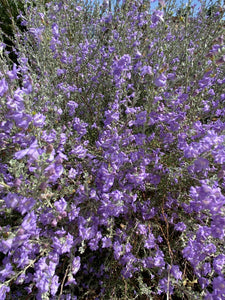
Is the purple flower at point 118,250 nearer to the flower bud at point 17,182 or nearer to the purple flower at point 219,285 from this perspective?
the purple flower at point 219,285

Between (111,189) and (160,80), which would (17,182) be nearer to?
(111,189)

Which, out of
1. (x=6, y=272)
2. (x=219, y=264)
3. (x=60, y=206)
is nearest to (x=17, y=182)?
(x=60, y=206)

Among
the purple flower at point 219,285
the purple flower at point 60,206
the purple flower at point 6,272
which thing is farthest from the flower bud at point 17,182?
the purple flower at point 219,285

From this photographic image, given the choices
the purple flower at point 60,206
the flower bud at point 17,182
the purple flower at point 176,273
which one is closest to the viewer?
the flower bud at point 17,182

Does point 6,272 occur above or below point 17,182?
below

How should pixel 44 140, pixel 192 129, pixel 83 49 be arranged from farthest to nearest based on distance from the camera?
pixel 83 49
pixel 192 129
pixel 44 140

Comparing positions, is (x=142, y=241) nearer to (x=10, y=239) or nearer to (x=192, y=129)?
(x=192, y=129)

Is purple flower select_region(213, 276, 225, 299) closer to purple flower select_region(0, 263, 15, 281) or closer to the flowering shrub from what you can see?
the flowering shrub

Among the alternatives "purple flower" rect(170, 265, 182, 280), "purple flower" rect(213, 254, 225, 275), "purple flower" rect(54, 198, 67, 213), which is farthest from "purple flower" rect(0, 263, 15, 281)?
"purple flower" rect(213, 254, 225, 275)

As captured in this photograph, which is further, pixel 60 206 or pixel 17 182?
pixel 60 206

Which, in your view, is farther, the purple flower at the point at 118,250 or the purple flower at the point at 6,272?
the purple flower at the point at 118,250

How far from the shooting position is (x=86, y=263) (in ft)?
7.52

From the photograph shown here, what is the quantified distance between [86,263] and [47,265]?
2.42 ft

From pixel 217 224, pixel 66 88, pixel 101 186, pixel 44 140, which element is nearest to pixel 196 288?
A: pixel 217 224
